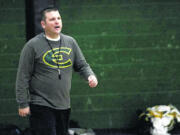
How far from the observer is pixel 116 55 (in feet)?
23.6

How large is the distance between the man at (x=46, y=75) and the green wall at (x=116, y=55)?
2.42 m

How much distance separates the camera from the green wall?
6.96 m

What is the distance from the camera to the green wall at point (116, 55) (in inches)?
274

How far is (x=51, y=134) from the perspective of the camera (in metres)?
4.52

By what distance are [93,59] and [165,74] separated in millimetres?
1288

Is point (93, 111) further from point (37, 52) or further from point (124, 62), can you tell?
point (37, 52)

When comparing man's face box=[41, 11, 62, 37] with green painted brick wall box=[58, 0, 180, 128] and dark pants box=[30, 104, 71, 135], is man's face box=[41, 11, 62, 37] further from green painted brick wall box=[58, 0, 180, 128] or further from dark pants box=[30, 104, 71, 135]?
green painted brick wall box=[58, 0, 180, 128]

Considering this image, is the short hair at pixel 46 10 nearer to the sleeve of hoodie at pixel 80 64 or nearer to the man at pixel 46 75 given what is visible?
the man at pixel 46 75

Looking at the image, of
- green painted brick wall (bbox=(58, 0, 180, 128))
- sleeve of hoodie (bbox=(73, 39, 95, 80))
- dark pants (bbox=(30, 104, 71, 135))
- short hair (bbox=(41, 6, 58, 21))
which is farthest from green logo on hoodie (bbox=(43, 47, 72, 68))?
green painted brick wall (bbox=(58, 0, 180, 128))

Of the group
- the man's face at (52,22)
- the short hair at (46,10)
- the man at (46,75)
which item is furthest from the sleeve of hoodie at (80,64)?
the short hair at (46,10)

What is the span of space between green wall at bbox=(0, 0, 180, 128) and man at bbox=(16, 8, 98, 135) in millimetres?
2422

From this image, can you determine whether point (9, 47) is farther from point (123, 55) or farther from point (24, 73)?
point (24, 73)

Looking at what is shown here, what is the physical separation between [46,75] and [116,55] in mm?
2874

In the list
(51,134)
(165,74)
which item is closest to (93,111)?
(165,74)
